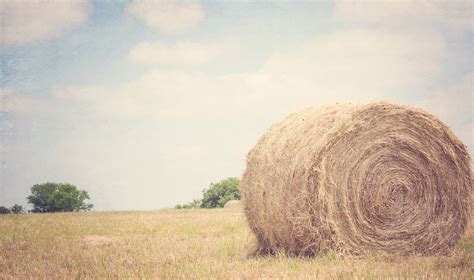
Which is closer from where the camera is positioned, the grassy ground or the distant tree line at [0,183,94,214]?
the grassy ground

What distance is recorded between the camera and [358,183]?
8164 mm

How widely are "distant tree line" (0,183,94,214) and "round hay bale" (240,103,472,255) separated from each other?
31412 millimetres

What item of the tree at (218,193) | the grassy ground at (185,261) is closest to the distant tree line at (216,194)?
the tree at (218,193)

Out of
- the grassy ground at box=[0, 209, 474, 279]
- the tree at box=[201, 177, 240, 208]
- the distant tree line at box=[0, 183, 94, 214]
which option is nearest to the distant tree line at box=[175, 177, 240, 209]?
the tree at box=[201, 177, 240, 208]

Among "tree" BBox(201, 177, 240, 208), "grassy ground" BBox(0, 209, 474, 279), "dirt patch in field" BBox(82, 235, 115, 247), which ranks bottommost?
"grassy ground" BBox(0, 209, 474, 279)

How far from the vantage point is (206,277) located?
19.7 feet

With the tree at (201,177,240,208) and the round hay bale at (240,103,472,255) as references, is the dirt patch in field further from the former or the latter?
the tree at (201,177,240,208)

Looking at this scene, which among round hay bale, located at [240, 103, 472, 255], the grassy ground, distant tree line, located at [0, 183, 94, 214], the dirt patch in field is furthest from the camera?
distant tree line, located at [0, 183, 94, 214]

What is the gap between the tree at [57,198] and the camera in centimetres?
3759

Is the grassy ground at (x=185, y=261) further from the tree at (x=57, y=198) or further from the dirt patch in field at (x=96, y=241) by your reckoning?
the tree at (x=57, y=198)

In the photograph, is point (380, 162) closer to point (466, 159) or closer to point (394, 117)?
point (394, 117)

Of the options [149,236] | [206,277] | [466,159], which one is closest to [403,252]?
[466,159]

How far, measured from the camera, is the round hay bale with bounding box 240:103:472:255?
781cm

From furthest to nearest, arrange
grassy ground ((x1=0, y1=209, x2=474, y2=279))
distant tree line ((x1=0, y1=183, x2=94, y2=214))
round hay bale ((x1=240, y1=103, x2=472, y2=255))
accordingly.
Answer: distant tree line ((x1=0, y1=183, x2=94, y2=214))
round hay bale ((x1=240, y1=103, x2=472, y2=255))
grassy ground ((x1=0, y1=209, x2=474, y2=279))
